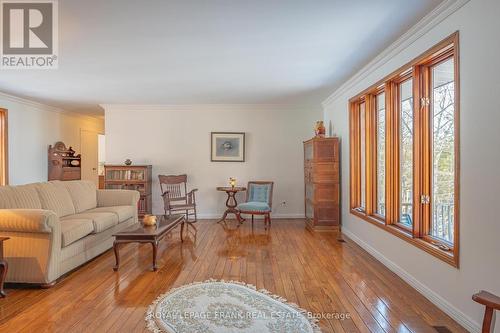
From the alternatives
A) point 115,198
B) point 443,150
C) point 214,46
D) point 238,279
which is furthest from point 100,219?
point 443,150

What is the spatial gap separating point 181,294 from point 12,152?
16.9 ft

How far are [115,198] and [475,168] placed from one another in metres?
4.81

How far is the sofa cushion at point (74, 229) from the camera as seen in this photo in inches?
127

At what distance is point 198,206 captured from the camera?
6.80 metres

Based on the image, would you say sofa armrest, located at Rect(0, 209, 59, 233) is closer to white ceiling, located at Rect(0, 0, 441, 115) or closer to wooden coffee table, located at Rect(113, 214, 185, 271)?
wooden coffee table, located at Rect(113, 214, 185, 271)

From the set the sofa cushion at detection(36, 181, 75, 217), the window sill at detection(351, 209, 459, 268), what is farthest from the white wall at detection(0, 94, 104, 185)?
the window sill at detection(351, 209, 459, 268)

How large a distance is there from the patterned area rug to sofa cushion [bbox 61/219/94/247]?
127 cm

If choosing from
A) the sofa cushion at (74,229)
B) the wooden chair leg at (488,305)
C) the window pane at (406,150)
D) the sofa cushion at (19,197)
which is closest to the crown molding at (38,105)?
the sofa cushion at (19,197)

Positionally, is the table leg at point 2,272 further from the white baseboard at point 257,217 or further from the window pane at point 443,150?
the white baseboard at point 257,217

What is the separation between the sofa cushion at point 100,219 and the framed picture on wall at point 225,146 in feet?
9.42

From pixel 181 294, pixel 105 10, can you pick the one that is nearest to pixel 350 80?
pixel 105 10

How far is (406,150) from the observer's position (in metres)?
3.42

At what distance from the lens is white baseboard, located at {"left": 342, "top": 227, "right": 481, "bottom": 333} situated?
88.0 inches

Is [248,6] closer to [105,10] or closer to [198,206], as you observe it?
[105,10]
